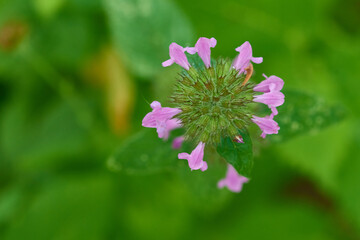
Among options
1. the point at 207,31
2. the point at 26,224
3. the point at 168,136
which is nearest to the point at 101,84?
the point at 207,31

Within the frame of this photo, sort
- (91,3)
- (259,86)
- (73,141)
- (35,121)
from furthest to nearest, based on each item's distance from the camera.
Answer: (35,121) < (73,141) < (91,3) < (259,86)

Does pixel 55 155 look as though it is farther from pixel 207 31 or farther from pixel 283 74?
pixel 283 74

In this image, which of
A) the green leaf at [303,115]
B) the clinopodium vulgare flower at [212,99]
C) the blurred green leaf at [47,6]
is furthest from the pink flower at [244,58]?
the blurred green leaf at [47,6]

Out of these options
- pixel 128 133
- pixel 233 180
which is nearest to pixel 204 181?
pixel 233 180

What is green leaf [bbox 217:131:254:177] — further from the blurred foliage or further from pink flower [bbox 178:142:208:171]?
the blurred foliage

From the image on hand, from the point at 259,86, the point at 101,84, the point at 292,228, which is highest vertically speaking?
the point at 101,84

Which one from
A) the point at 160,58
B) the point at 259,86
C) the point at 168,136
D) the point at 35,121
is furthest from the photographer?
the point at 35,121

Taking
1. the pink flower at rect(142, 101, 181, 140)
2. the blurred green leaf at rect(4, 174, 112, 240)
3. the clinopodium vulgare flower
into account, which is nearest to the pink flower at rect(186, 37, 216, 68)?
the clinopodium vulgare flower

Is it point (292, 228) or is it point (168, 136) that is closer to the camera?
point (168, 136)
